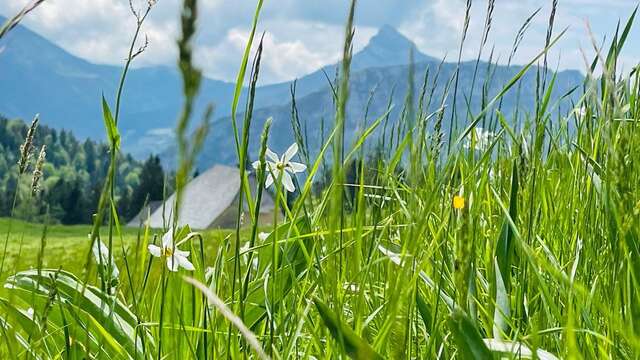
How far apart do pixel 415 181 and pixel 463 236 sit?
2.7 inches

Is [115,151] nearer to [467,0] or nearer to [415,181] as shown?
[415,181]

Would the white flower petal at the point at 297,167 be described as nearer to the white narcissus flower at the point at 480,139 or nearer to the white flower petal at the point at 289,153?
the white flower petal at the point at 289,153

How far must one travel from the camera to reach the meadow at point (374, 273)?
77 cm

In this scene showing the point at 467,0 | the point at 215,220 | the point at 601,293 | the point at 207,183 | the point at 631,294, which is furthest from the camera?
the point at 207,183

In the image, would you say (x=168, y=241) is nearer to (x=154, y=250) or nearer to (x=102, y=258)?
(x=154, y=250)

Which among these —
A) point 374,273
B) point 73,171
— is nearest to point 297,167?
point 374,273

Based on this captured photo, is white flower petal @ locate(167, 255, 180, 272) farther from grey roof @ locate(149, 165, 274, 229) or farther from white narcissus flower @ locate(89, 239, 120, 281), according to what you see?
grey roof @ locate(149, 165, 274, 229)

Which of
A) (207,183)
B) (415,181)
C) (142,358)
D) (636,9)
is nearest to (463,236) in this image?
(415,181)

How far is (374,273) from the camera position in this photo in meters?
2.05

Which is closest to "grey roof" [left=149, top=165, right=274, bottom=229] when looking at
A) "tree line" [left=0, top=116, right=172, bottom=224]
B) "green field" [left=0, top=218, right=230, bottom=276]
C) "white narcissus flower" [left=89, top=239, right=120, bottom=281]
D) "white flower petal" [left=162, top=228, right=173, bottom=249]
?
"tree line" [left=0, top=116, right=172, bottom=224]

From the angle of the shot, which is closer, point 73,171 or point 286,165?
point 286,165

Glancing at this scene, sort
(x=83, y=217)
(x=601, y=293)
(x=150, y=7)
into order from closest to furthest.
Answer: (x=150, y=7)
(x=601, y=293)
(x=83, y=217)

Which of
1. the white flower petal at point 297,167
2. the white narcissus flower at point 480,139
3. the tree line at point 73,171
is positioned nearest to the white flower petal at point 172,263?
the white flower petal at point 297,167

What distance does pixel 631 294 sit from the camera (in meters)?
1.22
